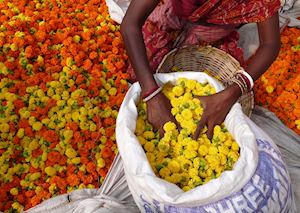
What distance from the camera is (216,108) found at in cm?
203

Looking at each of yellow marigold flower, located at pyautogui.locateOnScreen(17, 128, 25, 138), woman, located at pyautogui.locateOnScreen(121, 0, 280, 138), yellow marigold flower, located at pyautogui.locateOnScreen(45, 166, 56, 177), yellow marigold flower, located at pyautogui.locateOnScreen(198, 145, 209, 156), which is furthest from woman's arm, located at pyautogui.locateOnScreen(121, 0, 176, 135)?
yellow marigold flower, located at pyautogui.locateOnScreen(17, 128, 25, 138)

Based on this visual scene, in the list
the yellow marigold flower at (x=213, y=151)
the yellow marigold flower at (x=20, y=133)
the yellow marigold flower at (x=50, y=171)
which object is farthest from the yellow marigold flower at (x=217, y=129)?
the yellow marigold flower at (x=20, y=133)

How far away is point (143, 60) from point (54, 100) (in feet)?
2.22

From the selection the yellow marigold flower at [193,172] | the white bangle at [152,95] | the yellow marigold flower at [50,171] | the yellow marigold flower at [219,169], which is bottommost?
the yellow marigold flower at [219,169]

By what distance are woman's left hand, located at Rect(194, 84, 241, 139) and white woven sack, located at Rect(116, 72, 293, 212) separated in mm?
134

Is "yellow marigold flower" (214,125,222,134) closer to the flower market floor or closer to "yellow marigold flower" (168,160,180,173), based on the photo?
"yellow marigold flower" (168,160,180,173)

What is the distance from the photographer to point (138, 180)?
1731 millimetres

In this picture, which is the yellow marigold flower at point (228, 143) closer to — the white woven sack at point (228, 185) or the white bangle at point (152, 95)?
the white woven sack at point (228, 185)

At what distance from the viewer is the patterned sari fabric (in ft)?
7.66

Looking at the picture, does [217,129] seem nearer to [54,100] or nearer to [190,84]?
[190,84]

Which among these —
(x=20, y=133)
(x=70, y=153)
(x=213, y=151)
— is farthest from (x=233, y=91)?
(x=20, y=133)

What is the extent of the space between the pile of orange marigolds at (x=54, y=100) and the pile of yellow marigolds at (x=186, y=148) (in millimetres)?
385

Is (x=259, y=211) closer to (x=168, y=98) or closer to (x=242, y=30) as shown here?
(x=168, y=98)

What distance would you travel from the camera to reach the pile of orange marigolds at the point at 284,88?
2.68m
